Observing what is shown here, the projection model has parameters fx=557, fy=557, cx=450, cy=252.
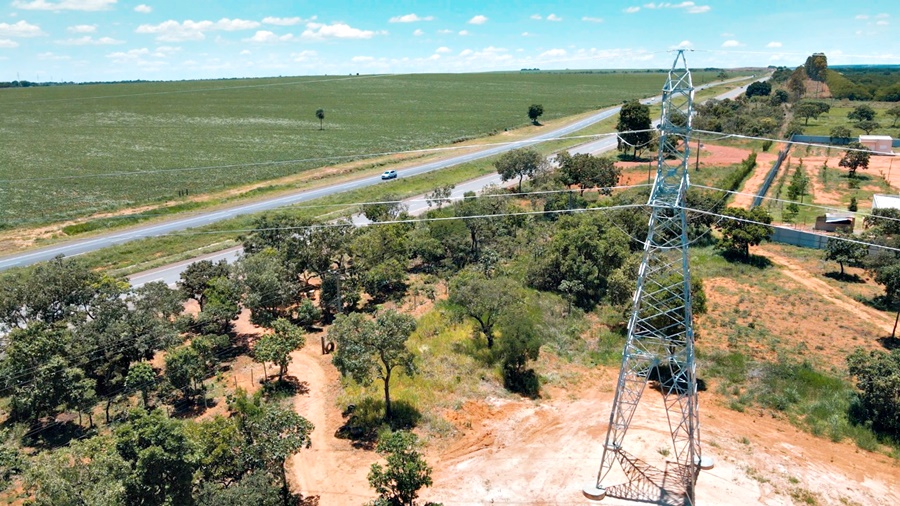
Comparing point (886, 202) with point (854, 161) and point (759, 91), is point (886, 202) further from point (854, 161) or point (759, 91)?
point (759, 91)

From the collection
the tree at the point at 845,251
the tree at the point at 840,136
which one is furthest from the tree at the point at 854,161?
the tree at the point at 845,251

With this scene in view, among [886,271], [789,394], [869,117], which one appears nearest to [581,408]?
[789,394]

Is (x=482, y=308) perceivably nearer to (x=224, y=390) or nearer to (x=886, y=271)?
(x=224, y=390)

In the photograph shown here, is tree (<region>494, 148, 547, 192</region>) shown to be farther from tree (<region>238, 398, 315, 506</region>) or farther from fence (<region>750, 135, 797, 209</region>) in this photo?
tree (<region>238, 398, 315, 506</region>)

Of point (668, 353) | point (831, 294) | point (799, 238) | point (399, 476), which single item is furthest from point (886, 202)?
point (399, 476)

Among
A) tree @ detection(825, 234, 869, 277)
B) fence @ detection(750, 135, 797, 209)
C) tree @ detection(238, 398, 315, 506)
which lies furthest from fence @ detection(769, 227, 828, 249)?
tree @ detection(238, 398, 315, 506)
